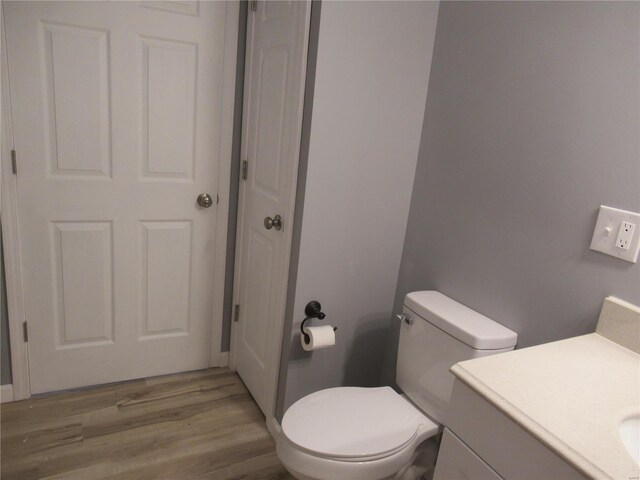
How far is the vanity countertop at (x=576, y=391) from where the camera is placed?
77 centimetres

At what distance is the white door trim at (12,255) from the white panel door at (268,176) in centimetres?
90

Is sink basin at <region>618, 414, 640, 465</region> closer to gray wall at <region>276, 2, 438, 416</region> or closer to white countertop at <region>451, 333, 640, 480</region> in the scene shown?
white countertop at <region>451, 333, 640, 480</region>

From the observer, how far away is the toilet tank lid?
1352 mm

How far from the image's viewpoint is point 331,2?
1.50 metres

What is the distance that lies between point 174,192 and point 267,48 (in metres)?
0.74

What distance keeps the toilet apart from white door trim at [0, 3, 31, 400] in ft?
4.13

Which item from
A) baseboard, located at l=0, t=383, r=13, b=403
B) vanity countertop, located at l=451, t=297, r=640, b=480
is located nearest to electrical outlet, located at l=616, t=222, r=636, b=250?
vanity countertop, located at l=451, t=297, r=640, b=480

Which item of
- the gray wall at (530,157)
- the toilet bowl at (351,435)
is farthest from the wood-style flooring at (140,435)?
the gray wall at (530,157)

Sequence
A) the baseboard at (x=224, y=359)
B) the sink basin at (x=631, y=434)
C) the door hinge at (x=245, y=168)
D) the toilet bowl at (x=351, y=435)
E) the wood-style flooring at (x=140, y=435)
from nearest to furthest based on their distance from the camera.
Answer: the sink basin at (x=631, y=434) → the toilet bowl at (x=351, y=435) → the wood-style flooring at (x=140, y=435) → the door hinge at (x=245, y=168) → the baseboard at (x=224, y=359)

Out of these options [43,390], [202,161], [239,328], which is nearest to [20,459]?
[43,390]

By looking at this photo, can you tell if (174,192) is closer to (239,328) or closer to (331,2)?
(239,328)

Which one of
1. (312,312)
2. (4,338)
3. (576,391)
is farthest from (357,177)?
(4,338)

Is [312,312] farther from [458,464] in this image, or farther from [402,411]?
[458,464]

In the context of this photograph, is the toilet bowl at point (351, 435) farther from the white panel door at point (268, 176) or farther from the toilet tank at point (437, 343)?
the white panel door at point (268, 176)
